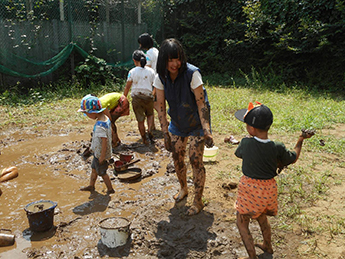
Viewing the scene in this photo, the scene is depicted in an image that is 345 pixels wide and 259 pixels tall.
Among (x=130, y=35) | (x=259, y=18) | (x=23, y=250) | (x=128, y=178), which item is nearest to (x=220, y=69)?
(x=259, y=18)

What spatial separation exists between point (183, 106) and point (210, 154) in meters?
1.89

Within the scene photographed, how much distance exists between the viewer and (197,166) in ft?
12.5

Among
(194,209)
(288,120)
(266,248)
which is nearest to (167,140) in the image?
(194,209)

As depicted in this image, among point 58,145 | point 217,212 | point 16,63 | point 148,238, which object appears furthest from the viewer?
point 16,63

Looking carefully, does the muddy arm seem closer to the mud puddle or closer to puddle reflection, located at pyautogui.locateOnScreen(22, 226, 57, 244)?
the mud puddle

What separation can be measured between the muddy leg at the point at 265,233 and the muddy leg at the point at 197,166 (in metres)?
0.88

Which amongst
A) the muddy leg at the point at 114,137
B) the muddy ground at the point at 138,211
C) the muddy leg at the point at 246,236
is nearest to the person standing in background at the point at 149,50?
the muddy leg at the point at 114,137

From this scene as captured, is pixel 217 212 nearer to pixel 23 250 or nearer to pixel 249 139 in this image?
pixel 249 139

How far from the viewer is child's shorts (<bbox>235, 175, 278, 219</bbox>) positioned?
2869 millimetres

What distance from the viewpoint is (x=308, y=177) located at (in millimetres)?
4723

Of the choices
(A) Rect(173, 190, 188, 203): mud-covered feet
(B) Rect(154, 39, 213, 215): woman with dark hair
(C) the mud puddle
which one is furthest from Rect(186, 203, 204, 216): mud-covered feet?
(C) the mud puddle

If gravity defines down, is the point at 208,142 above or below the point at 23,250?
above

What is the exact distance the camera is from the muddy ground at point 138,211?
3262 mm

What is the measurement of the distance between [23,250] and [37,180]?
5.92 feet
